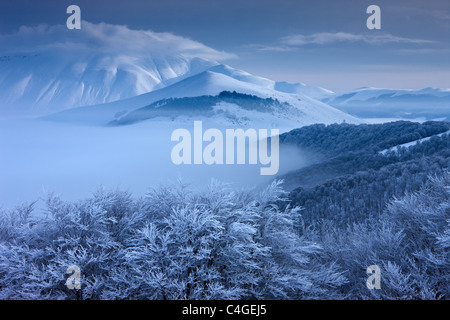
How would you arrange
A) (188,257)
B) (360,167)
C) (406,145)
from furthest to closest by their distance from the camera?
(406,145), (360,167), (188,257)

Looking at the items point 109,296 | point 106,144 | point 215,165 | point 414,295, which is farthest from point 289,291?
point 215,165

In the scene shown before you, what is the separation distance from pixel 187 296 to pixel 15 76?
103 meters

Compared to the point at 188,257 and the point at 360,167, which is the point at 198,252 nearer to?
the point at 188,257

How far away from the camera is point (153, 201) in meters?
13.1

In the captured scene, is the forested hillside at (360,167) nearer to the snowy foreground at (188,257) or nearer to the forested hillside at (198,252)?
the forested hillside at (198,252)

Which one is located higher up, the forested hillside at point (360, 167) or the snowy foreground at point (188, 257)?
the forested hillside at point (360, 167)

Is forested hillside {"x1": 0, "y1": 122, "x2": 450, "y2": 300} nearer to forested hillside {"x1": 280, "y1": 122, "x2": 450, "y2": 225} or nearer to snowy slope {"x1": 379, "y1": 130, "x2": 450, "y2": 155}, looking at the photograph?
forested hillside {"x1": 280, "y1": 122, "x2": 450, "y2": 225}

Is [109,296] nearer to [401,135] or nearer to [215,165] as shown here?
[401,135]

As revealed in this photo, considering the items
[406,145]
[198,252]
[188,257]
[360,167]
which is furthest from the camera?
[406,145]

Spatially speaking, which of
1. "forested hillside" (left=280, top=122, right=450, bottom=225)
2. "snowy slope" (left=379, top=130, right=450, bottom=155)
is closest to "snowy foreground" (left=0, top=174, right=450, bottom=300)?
"forested hillside" (left=280, top=122, right=450, bottom=225)

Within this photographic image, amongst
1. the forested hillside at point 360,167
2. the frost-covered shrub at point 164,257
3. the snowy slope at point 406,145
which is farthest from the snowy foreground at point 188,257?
the snowy slope at point 406,145

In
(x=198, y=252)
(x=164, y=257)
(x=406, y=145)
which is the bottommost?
(x=164, y=257)

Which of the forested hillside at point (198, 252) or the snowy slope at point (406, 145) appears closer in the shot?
the forested hillside at point (198, 252)

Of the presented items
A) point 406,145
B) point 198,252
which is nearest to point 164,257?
point 198,252
